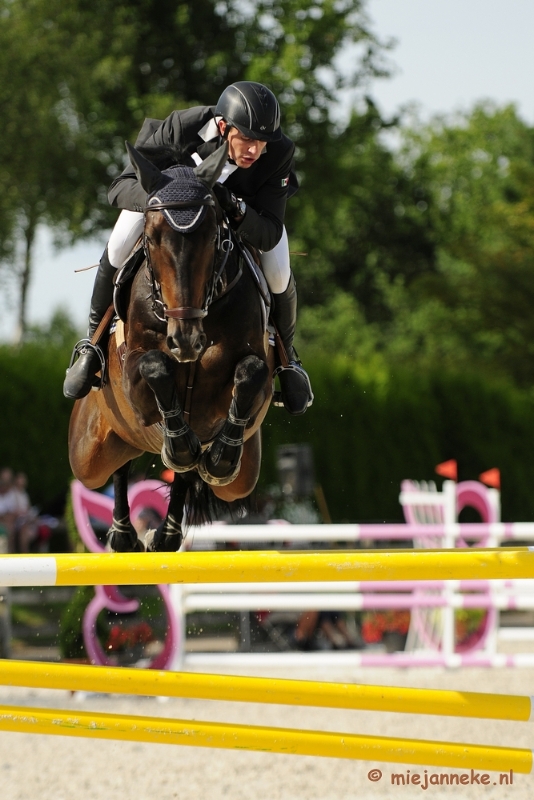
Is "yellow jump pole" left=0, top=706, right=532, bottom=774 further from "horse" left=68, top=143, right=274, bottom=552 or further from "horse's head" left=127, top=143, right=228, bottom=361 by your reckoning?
"horse's head" left=127, top=143, right=228, bottom=361

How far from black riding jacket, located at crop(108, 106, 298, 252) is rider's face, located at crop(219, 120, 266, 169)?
0.28 ft

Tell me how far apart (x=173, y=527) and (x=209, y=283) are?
1.32 meters

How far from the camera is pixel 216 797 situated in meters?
4.90

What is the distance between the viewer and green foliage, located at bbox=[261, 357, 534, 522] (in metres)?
14.8

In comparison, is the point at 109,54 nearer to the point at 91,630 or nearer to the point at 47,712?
the point at 91,630

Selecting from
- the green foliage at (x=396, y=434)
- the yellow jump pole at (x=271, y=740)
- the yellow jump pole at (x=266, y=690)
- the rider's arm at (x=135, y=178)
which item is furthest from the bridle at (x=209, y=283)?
the green foliage at (x=396, y=434)

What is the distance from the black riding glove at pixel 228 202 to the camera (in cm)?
389

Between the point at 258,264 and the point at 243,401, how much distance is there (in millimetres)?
764

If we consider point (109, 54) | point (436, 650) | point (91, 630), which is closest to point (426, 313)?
point (109, 54)

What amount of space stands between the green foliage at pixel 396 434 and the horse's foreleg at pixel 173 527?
7.80 meters

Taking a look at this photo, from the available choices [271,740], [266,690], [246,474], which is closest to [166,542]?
[246,474]

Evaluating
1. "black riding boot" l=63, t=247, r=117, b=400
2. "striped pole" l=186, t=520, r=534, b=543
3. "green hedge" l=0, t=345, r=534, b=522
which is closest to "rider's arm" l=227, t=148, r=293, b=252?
"black riding boot" l=63, t=247, r=117, b=400

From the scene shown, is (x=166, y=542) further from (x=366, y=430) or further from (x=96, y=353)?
(x=366, y=430)

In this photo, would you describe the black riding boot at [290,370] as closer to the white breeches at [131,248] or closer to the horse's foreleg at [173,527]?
the white breeches at [131,248]
